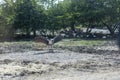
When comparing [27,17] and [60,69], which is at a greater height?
[60,69]

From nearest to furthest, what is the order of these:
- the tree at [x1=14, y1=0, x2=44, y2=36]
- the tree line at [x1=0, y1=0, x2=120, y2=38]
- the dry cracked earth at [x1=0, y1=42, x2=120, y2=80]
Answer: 1. the dry cracked earth at [x1=0, y1=42, x2=120, y2=80]
2. the tree line at [x1=0, y1=0, x2=120, y2=38]
3. the tree at [x1=14, y1=0, x2=44, y2=36]

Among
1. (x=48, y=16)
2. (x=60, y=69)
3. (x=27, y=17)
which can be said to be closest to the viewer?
(x=60, y=69)

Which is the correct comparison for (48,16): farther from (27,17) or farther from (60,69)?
(60,69)

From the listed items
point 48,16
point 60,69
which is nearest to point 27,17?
point 48,16

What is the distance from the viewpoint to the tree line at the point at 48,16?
39969mm

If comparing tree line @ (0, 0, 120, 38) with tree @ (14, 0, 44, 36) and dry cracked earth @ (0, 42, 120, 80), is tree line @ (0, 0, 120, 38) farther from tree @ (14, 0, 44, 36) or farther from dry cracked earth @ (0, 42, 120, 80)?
dry cracked earth @ (0, 42, 120, 80)

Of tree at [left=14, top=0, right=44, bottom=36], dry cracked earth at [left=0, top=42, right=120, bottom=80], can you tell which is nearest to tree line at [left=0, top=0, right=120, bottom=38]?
tree at [left=14, top=0, right=44, bottom=36]

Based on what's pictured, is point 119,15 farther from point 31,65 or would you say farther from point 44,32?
point 31,65

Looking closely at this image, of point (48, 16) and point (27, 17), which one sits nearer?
point (27, 17)

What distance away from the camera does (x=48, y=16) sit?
42.5 metres

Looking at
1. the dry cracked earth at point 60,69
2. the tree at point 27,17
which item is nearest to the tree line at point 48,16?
the tree at point 27,17

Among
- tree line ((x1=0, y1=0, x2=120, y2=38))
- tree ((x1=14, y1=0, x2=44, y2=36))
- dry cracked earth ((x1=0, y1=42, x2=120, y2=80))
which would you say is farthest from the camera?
tree ((x1=14, y1=0, x2=44, y2=36))

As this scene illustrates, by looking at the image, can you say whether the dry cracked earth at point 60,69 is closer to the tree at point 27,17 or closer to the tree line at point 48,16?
the tree line at point 48,16

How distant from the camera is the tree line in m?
40.0
